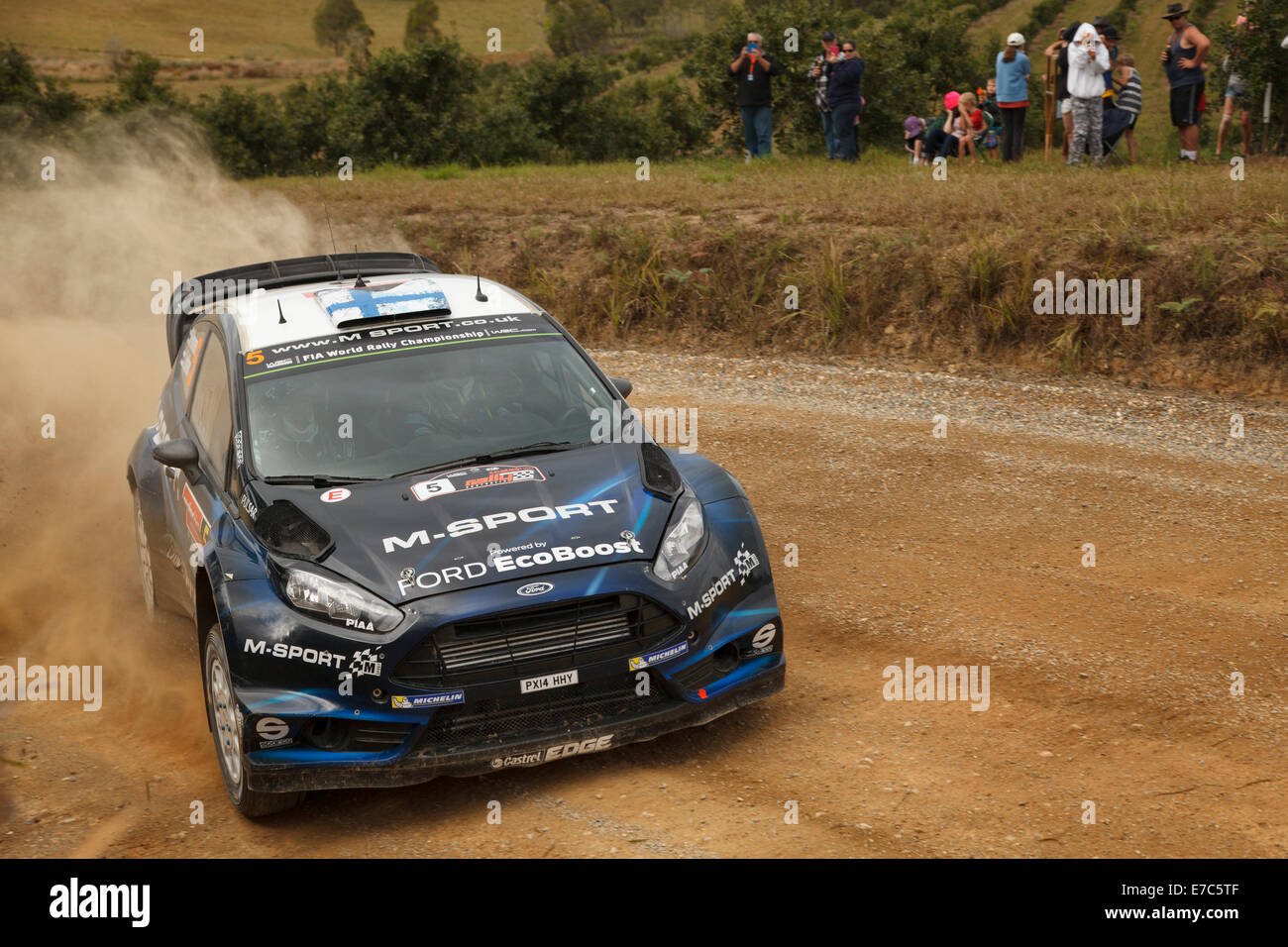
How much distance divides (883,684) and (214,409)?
348 centimetres

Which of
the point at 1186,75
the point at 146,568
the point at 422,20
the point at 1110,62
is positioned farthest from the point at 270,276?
the point at 422,20

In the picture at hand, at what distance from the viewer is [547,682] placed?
16.0 ft

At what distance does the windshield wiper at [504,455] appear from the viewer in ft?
18.4

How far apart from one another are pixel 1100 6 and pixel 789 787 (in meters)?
86.2

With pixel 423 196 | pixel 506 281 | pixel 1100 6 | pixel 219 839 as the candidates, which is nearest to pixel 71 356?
pixel 506 281

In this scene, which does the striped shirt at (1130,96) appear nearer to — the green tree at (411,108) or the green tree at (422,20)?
the green tree at (411,108)

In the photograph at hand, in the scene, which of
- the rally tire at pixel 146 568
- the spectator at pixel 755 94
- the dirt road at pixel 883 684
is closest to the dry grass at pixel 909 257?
the dirt road at pixel 883 684

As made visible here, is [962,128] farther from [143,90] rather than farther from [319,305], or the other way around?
[143,90]

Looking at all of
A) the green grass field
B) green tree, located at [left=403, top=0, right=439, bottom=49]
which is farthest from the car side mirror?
green tree, located at [left=403, top=0, right=439, bottom=49]

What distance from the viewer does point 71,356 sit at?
13.5 meters

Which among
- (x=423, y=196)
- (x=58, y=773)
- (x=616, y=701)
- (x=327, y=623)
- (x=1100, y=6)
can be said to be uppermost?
(x=1100, y=6)

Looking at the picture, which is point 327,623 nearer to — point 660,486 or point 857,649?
point 660,486

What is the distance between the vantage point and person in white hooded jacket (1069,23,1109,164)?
1591 cm

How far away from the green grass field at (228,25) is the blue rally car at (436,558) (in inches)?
3064
